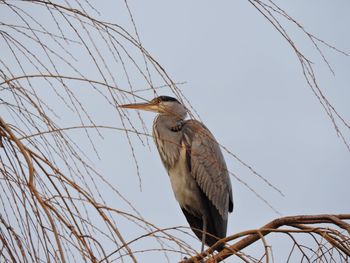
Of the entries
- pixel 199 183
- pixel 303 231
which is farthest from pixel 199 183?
pixel 303 231

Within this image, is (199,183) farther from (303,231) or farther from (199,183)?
(303,231)

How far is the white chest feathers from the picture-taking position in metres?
3.54

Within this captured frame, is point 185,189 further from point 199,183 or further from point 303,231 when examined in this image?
point 303,231

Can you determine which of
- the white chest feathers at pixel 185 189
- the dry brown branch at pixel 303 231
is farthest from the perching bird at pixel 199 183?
the dry brown branch at pixel 303 231

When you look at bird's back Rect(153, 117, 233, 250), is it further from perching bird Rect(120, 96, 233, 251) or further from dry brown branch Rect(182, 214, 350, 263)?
dry brown branch Rect(182, 214, 350, 263)

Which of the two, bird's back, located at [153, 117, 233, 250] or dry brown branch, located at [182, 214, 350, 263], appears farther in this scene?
bird's back, located at [153, 117, 233, 250]

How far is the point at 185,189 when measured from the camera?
3543 mm

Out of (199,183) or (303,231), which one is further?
(199,183)

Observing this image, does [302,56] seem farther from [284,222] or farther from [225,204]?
[225,204]

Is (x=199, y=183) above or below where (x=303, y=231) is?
above

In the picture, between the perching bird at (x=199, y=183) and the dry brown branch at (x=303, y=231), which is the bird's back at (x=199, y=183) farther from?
→ the dry brown branch at (x=303, y=231)

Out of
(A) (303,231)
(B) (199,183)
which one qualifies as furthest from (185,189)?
(A) (303,231)

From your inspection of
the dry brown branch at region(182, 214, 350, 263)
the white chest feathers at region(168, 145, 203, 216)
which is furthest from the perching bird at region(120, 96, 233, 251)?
the dry brown branch at region(182, 214, 350, 263)

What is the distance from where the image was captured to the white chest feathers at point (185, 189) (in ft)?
11.6
